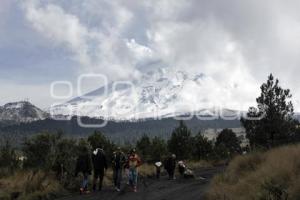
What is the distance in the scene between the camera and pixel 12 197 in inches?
653

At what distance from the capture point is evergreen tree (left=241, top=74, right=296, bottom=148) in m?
36.5

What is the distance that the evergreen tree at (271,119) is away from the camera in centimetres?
3653

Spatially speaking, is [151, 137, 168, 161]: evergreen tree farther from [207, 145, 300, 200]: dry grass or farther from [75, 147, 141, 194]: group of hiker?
[207, 145, 300, 200]: dry grass

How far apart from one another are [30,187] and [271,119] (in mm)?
22927

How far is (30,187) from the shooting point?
1819 centimetres

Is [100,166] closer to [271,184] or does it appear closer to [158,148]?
[271,184]

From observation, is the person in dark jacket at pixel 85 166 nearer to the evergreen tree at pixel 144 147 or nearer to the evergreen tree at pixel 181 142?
the evergreen tree at pixel 144 147

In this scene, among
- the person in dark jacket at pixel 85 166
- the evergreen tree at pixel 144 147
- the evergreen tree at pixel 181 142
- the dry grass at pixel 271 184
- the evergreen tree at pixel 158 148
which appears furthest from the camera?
the evergreen tree at pixel 144 147

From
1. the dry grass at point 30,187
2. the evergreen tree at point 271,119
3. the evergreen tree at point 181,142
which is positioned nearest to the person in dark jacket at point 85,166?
the dry grass at point 30,187

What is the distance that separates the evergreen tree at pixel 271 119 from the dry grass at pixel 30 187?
20.2 meters

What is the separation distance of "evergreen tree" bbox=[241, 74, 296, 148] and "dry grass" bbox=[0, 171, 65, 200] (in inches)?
797

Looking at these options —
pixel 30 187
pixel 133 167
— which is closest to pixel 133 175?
pixel 133 167

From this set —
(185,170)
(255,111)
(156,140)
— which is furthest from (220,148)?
(185,170)

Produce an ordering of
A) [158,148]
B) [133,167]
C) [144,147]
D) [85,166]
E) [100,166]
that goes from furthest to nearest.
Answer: [144,147] < [158,148] < [133,167] < [100,166] < [85,166]
